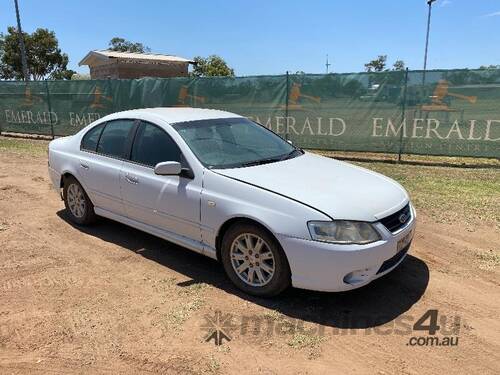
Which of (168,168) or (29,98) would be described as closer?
(168,168)

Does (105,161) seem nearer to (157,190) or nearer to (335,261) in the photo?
(157,190)

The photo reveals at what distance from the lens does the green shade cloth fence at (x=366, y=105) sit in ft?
30.8

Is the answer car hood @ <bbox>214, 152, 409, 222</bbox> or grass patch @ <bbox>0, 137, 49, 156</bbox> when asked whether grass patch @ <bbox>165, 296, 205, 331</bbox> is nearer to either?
car hood @ <bbox>214, 152, 409, 222</bbox>

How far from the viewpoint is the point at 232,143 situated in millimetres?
4648

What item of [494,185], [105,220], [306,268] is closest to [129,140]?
[105,220]

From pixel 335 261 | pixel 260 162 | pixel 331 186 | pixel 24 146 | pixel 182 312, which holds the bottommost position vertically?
pixel 182 312

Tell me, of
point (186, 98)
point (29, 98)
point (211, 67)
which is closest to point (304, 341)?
point (186, 98)

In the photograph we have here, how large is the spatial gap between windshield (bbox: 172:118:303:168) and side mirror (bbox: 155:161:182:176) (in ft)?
0.83

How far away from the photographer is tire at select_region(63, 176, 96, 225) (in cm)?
557

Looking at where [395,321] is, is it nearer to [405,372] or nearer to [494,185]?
[405,372]

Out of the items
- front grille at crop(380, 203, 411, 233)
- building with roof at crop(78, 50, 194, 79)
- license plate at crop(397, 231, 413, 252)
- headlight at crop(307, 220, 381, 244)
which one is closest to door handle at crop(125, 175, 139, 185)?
headlight at crop(307, 220, 381, 244)

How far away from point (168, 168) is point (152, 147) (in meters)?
0.68

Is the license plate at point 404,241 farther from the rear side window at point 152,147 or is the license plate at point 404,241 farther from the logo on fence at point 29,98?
the logo on fence at point 29,98

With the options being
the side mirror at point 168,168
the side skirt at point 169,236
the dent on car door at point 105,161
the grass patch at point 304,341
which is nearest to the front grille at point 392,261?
the grass patch at point 304,341
